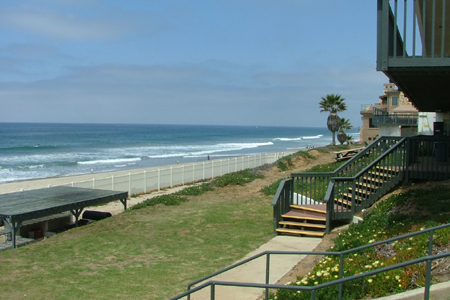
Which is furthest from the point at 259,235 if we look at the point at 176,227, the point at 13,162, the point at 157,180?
the point at 13,162

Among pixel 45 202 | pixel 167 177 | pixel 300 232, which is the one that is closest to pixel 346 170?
pixel 300 232

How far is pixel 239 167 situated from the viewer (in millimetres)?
35531

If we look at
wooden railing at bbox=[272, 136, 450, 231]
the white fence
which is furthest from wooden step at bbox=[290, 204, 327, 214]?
the white fence

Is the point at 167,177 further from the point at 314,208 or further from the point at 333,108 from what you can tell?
the point at 333,108

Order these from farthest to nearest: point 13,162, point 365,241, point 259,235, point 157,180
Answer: point 13,162, point 157,180, point 259,235, point 365,241

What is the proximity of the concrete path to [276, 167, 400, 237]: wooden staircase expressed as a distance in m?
0.51

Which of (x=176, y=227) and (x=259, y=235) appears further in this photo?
(x=176, y=227)

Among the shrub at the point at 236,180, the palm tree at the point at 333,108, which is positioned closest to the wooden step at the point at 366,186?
the shrub at the point at 236,180

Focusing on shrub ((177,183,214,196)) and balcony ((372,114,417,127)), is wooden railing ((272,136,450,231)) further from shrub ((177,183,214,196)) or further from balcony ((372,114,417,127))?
balcony ((372,114,417,127))

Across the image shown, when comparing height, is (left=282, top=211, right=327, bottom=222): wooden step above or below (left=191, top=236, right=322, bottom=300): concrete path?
above

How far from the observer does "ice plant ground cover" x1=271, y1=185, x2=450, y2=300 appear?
18.5ft

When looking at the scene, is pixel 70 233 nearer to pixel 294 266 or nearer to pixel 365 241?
pixel 294 266

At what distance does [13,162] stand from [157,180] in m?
39.2

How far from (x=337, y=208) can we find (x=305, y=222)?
1003 mm
